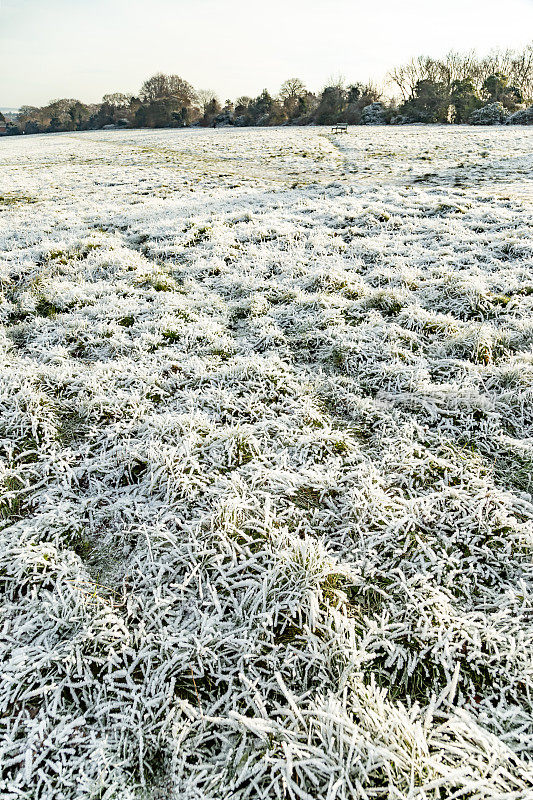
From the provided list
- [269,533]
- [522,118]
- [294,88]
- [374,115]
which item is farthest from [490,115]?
[269,533]

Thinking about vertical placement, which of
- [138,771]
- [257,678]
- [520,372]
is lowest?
[138,771]

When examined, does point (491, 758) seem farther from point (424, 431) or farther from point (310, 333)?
point (310, 333)

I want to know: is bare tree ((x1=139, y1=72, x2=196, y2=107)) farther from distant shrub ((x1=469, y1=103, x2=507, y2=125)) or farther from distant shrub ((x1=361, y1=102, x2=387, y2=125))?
distant shrub ((x1=469, y1=103, x2=507, y2=125))

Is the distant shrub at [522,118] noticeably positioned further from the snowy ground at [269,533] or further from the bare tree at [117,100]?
the bare tree at [117,100]

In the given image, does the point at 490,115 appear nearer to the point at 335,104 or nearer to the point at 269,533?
the point at 335,104

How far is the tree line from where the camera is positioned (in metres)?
38.2

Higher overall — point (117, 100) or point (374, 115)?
point (117, 100)

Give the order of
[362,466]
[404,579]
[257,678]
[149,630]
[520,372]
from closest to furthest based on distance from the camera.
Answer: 1. [257,678]
2. [149,630]
3. [404,579]
4. [362,466]
5. [520,372]

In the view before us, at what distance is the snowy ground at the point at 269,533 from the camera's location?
6.64 feet

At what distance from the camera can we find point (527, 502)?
327 cm

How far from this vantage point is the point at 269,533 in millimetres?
3002

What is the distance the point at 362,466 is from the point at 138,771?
2488mm

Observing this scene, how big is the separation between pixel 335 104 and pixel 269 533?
56.3m

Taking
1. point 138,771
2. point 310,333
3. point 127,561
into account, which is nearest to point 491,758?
point 138,771
